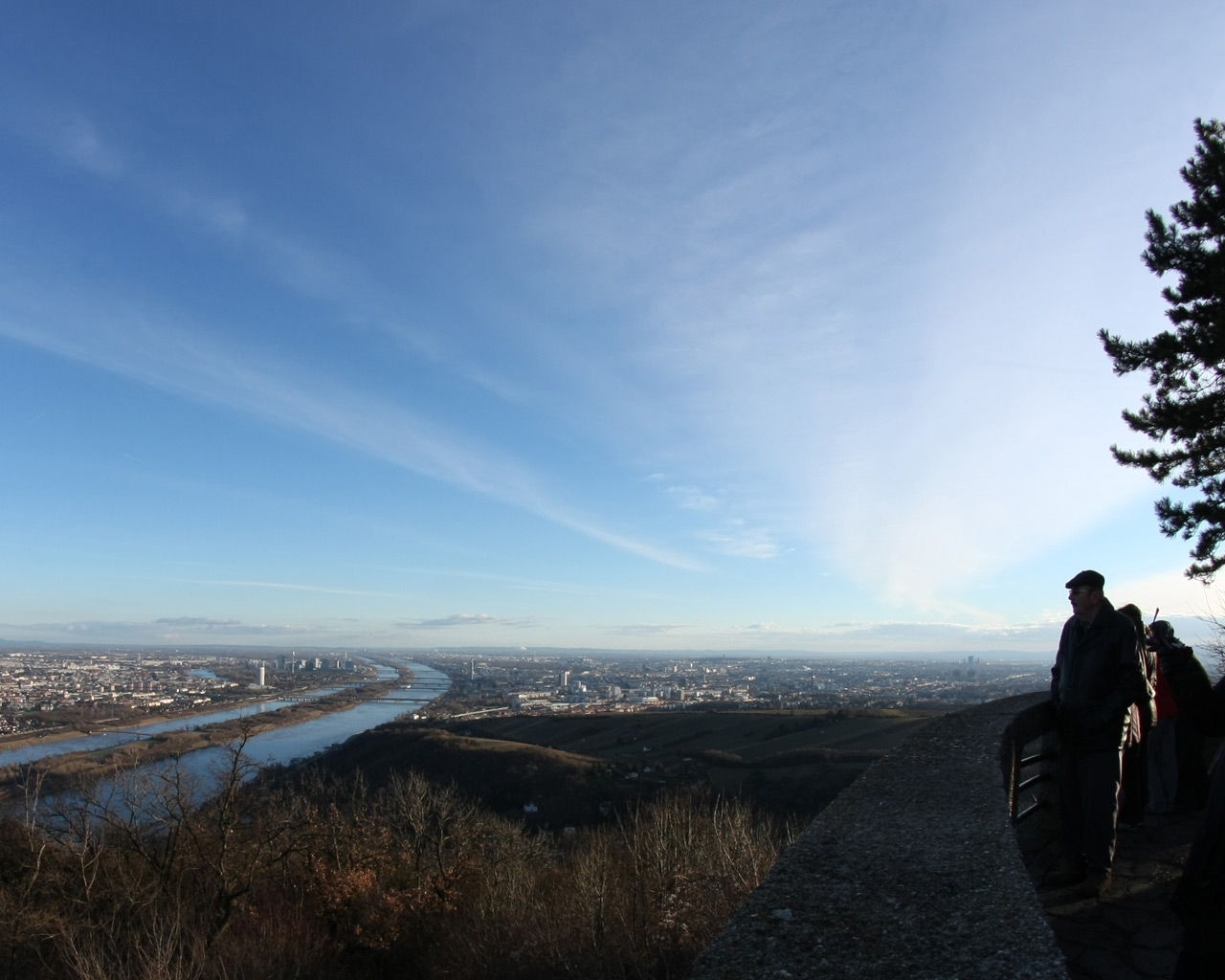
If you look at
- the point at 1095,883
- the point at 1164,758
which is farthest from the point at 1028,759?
the point at 1095,883

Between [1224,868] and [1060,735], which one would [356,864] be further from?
[1224,868]

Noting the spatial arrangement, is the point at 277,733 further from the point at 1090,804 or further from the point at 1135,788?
the point at 1090,804

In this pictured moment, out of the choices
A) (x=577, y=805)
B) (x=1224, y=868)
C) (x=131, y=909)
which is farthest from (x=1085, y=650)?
(x=577, y=805)

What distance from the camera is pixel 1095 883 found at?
12.0 feet

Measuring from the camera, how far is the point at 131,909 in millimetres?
11977

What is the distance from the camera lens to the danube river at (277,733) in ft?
129

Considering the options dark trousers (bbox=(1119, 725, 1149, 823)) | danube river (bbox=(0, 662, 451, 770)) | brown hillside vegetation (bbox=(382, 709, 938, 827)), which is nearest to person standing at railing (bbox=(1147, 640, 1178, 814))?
dark trousers (bbox=(1119, 725, 1149, 823))

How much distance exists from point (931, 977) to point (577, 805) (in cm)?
3486

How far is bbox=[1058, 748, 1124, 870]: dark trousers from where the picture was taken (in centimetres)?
375

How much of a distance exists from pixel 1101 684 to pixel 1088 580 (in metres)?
0.60

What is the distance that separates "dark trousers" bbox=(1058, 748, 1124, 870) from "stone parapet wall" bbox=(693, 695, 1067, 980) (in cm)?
60

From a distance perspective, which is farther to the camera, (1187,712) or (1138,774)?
(1187,712)

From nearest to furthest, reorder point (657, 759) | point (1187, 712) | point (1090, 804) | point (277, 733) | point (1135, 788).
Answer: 1. point (1090, 804)
2. point (1135, 788)
3. point (1187, 712)
4. point (657, 759)
5. point (277, 733)

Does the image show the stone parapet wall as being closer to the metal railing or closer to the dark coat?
the dark coat
